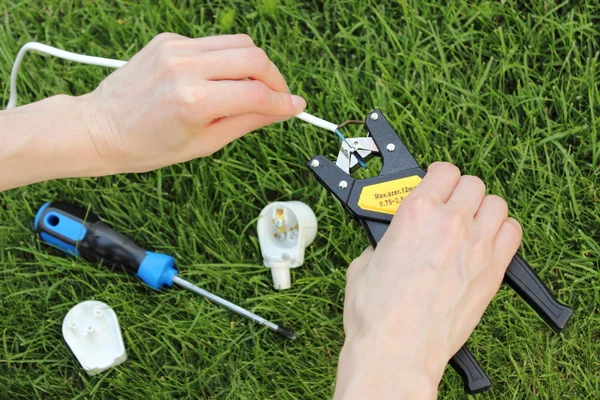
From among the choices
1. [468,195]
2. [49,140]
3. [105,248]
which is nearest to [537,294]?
[468,195]

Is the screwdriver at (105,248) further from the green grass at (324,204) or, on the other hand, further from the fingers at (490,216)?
the fingers at (490,216)

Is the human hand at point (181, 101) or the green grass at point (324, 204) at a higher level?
the human hand at point (181, 101)

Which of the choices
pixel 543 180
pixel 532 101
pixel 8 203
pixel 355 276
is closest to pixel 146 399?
pixel 8 203

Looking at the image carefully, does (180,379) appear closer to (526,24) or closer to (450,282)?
(450,282)

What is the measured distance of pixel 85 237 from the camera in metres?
2.13

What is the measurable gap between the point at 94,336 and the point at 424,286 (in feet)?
3.90

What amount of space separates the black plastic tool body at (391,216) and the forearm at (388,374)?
14cm

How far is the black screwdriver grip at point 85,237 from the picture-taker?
2.11m

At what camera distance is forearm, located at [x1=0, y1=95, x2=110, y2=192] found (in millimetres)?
1563

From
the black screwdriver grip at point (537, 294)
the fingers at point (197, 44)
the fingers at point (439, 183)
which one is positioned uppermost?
the fingers at point (197, 44)

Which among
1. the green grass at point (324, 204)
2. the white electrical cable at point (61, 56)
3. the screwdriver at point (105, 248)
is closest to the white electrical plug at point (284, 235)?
the green grass at point (324, 204)

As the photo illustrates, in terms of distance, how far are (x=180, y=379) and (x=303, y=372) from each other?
0.38 metres

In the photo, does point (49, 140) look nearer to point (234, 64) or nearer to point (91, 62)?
point (91, 62)

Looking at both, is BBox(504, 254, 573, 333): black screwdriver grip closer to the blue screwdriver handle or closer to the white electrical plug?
the white electrical plug
